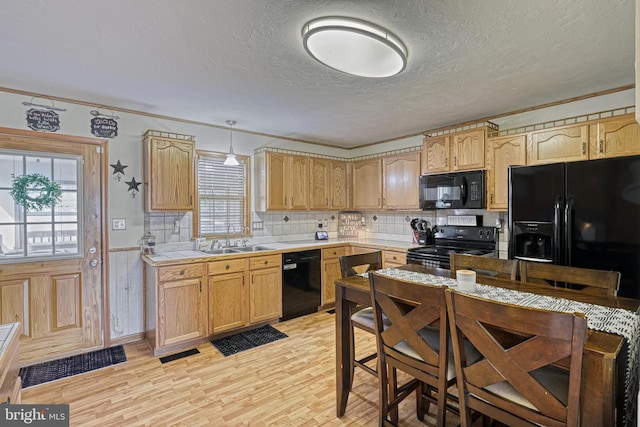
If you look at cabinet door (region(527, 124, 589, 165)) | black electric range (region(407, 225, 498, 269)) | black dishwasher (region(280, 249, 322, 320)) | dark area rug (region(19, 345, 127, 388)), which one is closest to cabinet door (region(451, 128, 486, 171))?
cabinet door (region(527, 124, 589, 165))

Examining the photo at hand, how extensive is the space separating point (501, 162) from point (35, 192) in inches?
173

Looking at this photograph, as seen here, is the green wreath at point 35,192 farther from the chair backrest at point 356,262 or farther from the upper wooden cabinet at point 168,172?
the chair backrest at point 356,262

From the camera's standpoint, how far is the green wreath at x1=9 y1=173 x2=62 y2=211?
2707 mm

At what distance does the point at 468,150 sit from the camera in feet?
11.2

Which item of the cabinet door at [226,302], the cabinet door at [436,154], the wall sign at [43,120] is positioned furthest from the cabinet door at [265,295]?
the wall sign at [43,120]

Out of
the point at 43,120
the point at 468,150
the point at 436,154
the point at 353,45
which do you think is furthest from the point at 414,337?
the point at 43,120

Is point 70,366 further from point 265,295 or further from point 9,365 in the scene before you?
point 9,365

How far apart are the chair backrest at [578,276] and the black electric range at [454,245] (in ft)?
3.85

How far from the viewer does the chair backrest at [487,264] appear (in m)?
2.14

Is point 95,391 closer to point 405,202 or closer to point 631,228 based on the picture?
point 405,202

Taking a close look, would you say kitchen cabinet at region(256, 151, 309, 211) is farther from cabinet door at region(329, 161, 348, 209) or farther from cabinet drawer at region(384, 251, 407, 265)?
cabinet drawer at region(384, 251, 407, 265)

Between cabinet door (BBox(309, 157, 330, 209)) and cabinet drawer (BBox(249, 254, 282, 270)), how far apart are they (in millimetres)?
1070

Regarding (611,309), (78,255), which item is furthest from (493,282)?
(78,255)

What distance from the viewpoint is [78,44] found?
1.91m
